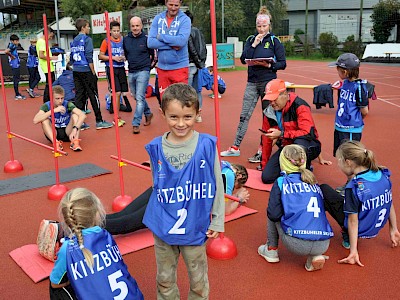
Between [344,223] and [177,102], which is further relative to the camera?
[344,223]

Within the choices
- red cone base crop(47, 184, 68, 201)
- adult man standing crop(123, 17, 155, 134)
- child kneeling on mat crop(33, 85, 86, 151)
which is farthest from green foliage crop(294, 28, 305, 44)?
red cone base crop(47, 184, 68, 201)

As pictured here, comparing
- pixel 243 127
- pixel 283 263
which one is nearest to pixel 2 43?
pixel 243 127

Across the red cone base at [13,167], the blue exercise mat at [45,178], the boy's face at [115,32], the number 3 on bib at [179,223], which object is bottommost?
the blue exercise mat at [45,178]

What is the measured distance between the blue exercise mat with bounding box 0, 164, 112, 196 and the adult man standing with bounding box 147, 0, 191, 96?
173cm

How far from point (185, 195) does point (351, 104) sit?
10.3 ft

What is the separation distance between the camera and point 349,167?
345 centimetres

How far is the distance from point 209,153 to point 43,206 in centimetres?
292

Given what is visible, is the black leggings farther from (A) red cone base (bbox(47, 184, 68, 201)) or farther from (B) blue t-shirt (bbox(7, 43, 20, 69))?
(B) blue t-shirt (bbox(7, 43, 20, 69))

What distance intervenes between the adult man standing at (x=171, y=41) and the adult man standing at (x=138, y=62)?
1175 mm

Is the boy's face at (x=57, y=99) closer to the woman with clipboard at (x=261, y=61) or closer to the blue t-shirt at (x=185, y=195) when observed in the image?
the woman with clipboard at (x=261, y=61)

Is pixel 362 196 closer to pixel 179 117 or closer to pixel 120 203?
pixel 179 117

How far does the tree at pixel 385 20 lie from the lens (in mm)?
31156

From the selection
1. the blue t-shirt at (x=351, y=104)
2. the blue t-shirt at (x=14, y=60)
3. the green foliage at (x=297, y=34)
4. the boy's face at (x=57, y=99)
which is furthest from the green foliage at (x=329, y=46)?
the blue t-shirt at (x=351, y=104)

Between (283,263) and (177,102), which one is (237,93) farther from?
(177,102)
